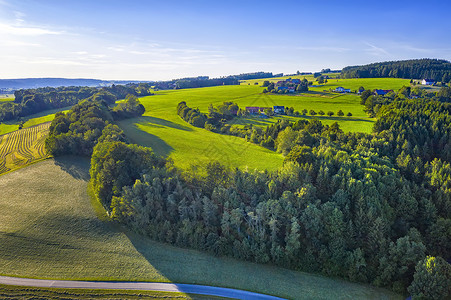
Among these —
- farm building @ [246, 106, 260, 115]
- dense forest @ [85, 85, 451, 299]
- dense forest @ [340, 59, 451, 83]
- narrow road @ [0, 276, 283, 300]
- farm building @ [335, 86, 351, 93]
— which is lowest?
narrow road @ [0, 276, 283, 300]

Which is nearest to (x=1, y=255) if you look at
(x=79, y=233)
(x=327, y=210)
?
(x=79, y=233)

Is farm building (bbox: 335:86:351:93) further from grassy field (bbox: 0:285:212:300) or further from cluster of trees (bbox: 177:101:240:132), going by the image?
grassy field (bbox: 0:285:212:300)

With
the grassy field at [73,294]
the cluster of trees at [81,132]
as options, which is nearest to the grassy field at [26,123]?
the cluster of trees at [81,132]

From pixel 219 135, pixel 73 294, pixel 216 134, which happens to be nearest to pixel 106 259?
pixel 73 294

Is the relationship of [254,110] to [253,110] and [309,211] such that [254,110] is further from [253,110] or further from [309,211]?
[309,211]

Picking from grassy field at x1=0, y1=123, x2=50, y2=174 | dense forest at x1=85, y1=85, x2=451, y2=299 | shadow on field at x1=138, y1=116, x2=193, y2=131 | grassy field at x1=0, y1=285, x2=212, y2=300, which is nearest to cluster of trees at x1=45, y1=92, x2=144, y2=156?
grassy field at x1=0, y1=123, x2=50, y2=174
